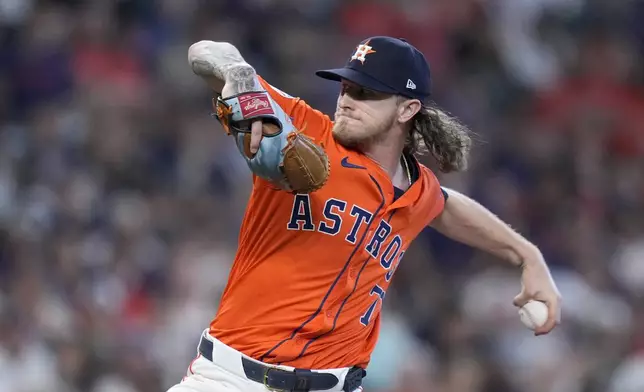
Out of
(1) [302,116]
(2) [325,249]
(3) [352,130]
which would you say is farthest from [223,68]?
(2) [325,249]

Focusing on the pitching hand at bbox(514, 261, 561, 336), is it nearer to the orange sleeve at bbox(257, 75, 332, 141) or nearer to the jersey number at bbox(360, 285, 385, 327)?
the jersey number at bbox(360, 285, 385, 327)

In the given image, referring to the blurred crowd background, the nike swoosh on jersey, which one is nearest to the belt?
the nike swoosh on jersey

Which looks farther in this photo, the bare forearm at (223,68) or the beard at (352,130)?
the beard at (352,130)

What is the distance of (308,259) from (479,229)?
36.9 inches

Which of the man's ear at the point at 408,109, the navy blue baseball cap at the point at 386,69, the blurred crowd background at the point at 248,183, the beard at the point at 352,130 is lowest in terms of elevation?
the blurred crowd background at the point at 248,183

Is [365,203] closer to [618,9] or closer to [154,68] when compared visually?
[154,68]

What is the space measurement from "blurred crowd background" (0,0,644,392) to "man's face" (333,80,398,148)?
3035mm

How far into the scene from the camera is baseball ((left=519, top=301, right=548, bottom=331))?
14.7ft

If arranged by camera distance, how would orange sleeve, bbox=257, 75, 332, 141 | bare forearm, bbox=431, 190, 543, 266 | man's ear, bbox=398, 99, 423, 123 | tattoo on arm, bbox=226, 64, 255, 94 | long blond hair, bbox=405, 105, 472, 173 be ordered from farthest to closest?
1. bare forearm, bbox=431, 190, 543, 266
2. long blond hair, bbox=405, 105, 472, 173
3. man's ear, bbox=398, 99, 423, 123
4. orange sleeve, bbox=257, 75, 332, 141
5. tattoo on arm, bbox=226, 64, 255, 94

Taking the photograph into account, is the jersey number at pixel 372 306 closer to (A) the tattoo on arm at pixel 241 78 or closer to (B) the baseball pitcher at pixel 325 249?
(B) the baseball pitcher at pixel 325 249

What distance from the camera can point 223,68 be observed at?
371cm

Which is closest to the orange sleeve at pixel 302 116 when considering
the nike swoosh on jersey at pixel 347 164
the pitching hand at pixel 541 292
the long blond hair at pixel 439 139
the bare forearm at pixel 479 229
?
the nike swoosh on jersey at pixel 347 164

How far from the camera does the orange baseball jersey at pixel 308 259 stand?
13.2ft

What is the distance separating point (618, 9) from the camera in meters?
9.93
